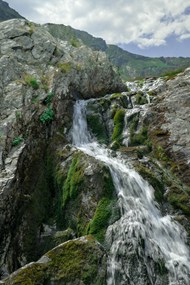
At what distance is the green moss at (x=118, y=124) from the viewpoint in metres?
24.9

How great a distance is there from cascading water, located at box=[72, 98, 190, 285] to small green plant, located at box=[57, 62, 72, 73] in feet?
38.8

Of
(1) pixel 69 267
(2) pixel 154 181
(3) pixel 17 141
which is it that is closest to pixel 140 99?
(2) pixel 154 181

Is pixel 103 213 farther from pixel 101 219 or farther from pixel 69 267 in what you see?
pixel 69 267

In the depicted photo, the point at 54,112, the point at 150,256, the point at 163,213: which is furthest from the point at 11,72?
the point at 150,256

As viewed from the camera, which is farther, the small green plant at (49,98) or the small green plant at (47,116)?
the small green plant at (49,98)

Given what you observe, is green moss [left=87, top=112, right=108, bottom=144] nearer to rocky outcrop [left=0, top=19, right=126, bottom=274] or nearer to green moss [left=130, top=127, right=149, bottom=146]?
rocky outcrop [left=0, top=19, right=126, bottom=274]

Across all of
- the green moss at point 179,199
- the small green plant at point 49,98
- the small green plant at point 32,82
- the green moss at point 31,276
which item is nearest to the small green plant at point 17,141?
the small green plant at point 49,98

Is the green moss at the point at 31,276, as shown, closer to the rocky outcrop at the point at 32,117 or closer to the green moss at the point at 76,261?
the green moss at the point at 76,261

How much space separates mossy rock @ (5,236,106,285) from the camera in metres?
12.2

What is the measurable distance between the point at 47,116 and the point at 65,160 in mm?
4057

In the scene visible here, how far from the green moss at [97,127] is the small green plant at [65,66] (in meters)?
4.45

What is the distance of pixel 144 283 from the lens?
1284 cm

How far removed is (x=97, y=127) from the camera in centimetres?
2611

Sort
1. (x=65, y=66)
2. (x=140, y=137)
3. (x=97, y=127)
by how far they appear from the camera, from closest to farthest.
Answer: (x=140, y=137) → (x=97, y=127) → (x=65, y=66)
